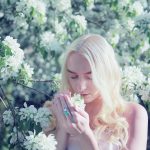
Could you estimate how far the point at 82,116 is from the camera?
3.70 m

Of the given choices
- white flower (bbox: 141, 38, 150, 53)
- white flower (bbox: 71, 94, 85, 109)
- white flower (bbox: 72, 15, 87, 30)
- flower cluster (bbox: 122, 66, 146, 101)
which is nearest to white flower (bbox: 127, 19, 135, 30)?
white flower (bbox: 141, 38, 150, 53)

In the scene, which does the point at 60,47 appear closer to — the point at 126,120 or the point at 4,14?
the point at 4,14

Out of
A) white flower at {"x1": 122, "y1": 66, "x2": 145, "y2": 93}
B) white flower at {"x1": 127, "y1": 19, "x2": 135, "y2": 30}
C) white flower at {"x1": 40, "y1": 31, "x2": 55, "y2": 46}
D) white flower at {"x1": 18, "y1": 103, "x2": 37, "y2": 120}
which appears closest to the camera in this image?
white flower at {"x1": 18, "y1": 103, "x2": 37, "y2": 120}

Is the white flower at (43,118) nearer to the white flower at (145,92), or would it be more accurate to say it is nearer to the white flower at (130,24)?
the white flower at (145,92)

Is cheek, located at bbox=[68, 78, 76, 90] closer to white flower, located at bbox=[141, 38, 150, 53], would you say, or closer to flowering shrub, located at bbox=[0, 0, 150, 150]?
flowering shrub, located at bbox=[0, 0, 150, 150]

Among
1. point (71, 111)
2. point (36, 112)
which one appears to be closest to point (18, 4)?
point (36, 112)

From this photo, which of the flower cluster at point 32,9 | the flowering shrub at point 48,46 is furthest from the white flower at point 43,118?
the flower cluster at point 32,9

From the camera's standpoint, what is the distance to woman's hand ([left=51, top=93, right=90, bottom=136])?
3.67 m

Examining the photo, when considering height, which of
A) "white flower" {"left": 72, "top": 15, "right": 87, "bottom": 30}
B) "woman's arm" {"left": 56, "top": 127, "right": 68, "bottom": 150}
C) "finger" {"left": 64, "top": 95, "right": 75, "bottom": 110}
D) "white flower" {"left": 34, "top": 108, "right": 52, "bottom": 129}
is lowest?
"woman's arm" {"left": 56, "top": 127, "right": 68, "bottom": 150}

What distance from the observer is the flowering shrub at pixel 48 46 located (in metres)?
4.09

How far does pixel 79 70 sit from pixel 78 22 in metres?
1.76

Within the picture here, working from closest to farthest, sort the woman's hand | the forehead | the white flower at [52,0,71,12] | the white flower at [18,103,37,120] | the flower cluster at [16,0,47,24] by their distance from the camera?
1. the woman's hand
2. the forehead
3. the white flower at [18,103,37,120]
4. the flower cluster at [16,0,47,24]
5. the white flower at [52,0,71,12]

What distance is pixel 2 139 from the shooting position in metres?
5.82

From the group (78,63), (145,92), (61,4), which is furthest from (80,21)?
(78,63)
